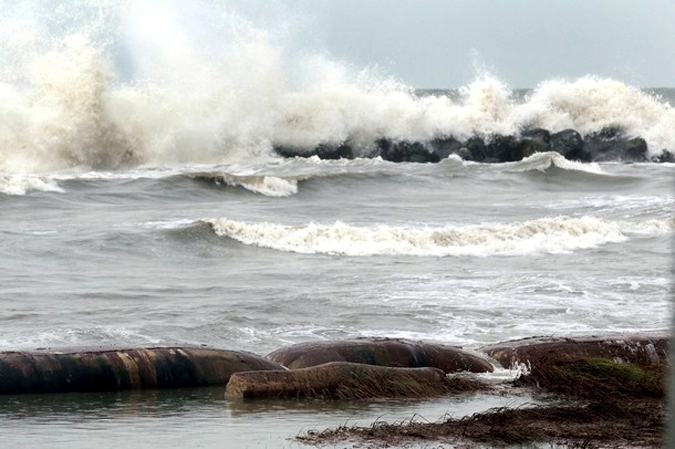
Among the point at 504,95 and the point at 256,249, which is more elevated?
the point at 504,95

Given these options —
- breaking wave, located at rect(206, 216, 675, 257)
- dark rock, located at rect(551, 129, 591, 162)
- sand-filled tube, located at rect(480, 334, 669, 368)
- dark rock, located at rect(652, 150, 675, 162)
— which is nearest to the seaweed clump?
sand-filled tube, located at rect(480, 334, 669, 368)

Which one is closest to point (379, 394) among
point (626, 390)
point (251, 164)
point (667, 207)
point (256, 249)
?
point (626, 390)

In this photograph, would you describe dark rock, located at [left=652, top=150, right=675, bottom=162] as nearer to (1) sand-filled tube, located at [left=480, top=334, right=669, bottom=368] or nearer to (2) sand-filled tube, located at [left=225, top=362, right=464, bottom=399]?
(1) sand-filled tube, located at [left=480, top=334, right=669, bottom=368]

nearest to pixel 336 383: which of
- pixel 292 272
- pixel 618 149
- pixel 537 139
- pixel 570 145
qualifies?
pixel 292 272

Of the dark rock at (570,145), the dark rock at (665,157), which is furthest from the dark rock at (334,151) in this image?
the dark rock at (665,157)

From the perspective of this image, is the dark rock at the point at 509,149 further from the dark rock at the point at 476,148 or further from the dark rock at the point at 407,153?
the dark rock at the point at 407,153

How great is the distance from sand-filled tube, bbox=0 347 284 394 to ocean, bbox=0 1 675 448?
171mm

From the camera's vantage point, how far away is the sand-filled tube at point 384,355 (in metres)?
9.62

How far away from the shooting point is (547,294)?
50.2 feet

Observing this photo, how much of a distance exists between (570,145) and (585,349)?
114 feet

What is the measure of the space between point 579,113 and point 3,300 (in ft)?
118

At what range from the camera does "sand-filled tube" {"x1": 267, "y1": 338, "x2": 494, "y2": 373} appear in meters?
9.62

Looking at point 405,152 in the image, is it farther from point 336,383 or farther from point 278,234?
point 336,383

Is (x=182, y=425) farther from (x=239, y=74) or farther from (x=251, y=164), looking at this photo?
(x=239, y=74)
